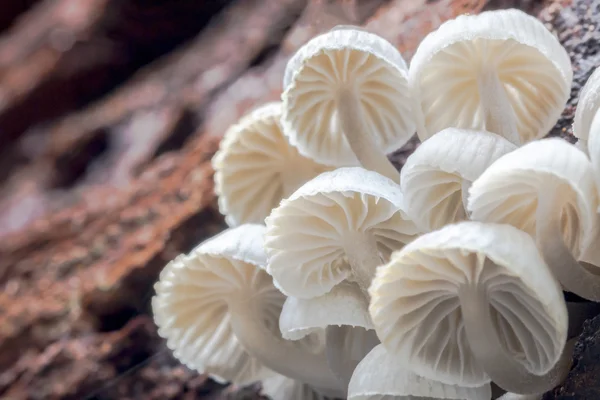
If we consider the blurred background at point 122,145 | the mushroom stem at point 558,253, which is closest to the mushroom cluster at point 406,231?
the mushroom stem at point 558,253

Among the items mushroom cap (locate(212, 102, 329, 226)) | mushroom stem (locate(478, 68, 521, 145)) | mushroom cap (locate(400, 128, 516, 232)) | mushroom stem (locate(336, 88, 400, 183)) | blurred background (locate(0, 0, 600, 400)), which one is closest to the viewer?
mushroom cap (locate(400, 128, 516, 232))

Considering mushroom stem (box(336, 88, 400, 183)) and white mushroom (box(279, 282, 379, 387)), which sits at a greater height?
mushroom stem (box(336, 88, 400, 183))

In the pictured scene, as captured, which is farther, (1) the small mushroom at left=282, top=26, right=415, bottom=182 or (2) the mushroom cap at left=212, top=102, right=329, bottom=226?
(2) the mushroom cap at left=212, top=102, right=329, bottom=226

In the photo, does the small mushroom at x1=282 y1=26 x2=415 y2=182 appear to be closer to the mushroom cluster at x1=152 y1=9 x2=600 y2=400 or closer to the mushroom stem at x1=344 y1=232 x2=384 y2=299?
the mushroom cluster at x1=152 y1=9 x2=600 y2=400

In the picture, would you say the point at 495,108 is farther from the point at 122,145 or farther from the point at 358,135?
the point at 122,145

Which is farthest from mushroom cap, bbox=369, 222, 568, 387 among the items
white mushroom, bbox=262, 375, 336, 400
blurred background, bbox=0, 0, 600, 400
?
white mushroom, bbox=262, 375, 336, 400

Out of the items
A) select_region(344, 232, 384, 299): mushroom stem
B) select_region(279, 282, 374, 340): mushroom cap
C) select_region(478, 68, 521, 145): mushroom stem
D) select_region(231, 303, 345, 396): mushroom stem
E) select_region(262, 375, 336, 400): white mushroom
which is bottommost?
select_region(262, 375, 336, 400): white mushroom

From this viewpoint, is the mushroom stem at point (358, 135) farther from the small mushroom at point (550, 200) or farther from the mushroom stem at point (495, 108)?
the small mushroom at point (550, 200)

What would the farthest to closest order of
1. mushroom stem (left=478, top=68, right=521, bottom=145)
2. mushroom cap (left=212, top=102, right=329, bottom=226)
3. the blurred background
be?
the blurred background
mushroom cap (left=212, top=102, right=329, bottom=226)
mushroom stem (left=478, top=68, right=521, bottom=145)

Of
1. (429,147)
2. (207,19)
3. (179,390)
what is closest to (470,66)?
(429,147)
